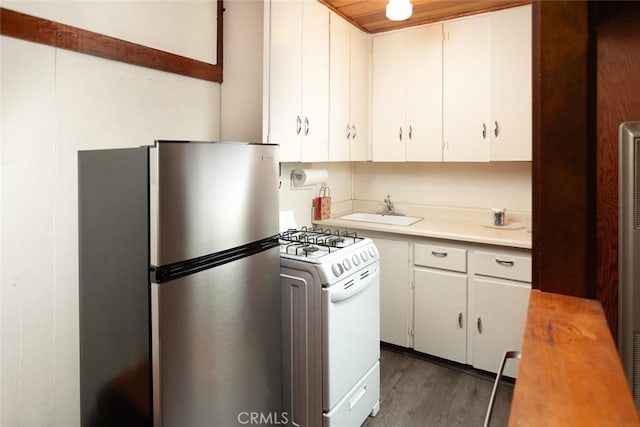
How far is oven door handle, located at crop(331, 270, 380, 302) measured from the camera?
179 centimetres

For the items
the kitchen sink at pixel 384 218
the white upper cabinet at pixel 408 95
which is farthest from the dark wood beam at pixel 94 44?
the kitchen sink at pixel 384 218

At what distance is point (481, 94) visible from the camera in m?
2.70

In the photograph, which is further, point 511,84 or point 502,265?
point 511,84

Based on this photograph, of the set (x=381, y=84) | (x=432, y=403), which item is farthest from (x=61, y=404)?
(x=381, y=84)

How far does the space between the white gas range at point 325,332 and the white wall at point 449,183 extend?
4.60 feet

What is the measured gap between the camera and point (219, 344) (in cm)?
149

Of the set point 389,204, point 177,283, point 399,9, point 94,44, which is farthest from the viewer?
point 389,204

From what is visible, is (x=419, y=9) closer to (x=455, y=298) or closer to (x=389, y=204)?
(x=389, y=204)

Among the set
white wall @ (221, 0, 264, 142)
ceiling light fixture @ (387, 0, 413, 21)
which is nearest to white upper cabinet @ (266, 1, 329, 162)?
white wall @ (221, 0, 264, 142)

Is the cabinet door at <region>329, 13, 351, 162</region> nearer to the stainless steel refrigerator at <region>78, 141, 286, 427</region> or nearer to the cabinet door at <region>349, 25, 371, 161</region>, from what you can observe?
the cabinet door at <region>349, 25, 371, 161</region>

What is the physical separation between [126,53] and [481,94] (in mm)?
2242

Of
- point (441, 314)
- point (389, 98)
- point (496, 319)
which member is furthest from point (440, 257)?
point (389, 98)

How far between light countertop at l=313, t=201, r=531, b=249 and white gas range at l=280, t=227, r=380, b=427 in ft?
2.37

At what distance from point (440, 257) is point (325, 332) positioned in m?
1.16
